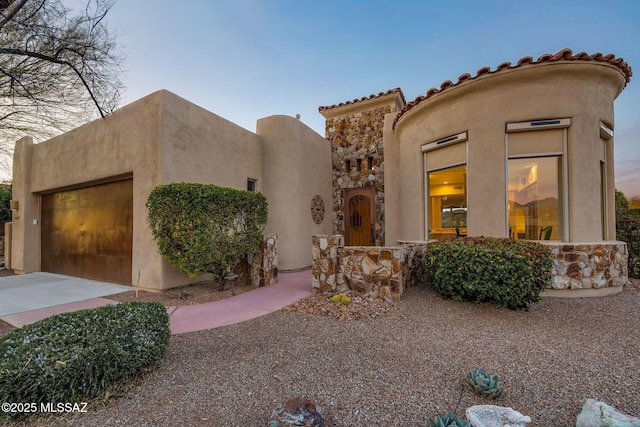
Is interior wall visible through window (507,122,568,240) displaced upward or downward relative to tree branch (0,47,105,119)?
downward

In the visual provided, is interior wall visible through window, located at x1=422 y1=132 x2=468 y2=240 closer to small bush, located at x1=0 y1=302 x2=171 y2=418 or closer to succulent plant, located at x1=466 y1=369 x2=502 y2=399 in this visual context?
succulent plant, located at x1=466 y1=369 x2=502 y2=399

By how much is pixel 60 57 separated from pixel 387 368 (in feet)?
26.1

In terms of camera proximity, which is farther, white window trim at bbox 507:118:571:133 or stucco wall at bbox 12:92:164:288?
stucco wall at bbox 12:92:164:288

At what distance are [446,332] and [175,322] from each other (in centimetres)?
410

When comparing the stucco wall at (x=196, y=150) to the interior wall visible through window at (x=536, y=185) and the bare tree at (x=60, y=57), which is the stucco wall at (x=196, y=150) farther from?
the interior wall visible through window at (x=536, y=185)

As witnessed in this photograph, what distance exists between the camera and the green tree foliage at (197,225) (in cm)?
537

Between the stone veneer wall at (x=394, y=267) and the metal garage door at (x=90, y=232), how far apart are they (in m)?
5.06

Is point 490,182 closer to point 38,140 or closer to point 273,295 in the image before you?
point 273,295

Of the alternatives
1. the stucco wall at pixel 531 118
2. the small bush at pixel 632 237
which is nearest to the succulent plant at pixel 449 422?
the stucco wall at pixel 531 118

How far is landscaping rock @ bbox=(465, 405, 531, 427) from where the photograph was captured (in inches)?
75.1

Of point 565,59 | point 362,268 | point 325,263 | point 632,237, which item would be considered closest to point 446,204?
point 362,268

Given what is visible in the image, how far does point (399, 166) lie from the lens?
26.8ft

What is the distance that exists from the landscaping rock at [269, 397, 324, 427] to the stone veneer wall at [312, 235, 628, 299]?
3.46 m

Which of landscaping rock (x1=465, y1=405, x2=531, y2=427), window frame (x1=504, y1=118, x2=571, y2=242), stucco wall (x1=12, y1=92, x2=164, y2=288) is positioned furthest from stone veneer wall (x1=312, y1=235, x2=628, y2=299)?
stucco wall (x1=12, y1=92, x2=164, y2=288)
